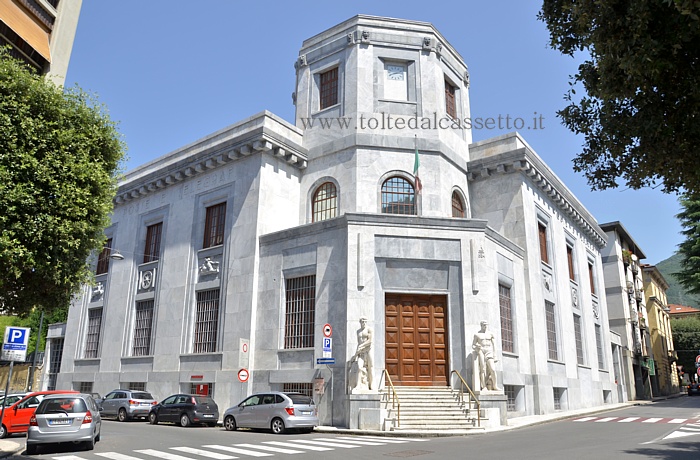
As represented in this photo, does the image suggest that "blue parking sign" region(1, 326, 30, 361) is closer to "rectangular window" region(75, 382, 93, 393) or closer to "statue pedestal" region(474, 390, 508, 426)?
"statue pedestal" region(474, 390, 508, 426)

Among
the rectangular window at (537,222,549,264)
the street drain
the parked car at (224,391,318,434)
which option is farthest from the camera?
the rectangular window at (537,222,549,264)

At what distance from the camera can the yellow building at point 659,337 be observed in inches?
2410

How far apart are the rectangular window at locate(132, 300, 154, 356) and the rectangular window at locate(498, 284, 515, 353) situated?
58.4ft

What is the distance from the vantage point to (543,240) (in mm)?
30016

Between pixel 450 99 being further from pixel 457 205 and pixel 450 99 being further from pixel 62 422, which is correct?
pixel 62 422

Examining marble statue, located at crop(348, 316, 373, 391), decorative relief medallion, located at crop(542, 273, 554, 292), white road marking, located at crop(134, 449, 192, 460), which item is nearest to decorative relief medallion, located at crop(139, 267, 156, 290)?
marble statue, located at crop(348, 316, 373, 391)

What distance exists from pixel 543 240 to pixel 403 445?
18.8 meters

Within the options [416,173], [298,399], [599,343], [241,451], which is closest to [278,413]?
[298,399]

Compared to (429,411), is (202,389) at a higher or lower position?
higher

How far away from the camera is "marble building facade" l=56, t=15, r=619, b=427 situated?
70.3 ft

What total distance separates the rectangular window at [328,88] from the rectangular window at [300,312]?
10.1m

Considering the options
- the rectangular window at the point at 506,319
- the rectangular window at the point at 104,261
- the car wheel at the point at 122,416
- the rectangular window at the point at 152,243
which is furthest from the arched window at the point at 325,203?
the rectangular window at the point at 104,261

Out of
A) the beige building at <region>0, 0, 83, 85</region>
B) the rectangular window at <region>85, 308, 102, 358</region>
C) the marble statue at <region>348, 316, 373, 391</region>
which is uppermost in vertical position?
the beige building at <region>0, 0, 83, 85</region>

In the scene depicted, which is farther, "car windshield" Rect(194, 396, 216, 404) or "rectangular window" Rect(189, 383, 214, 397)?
"rectangular window" Rect(189, 383, 214, 397)
